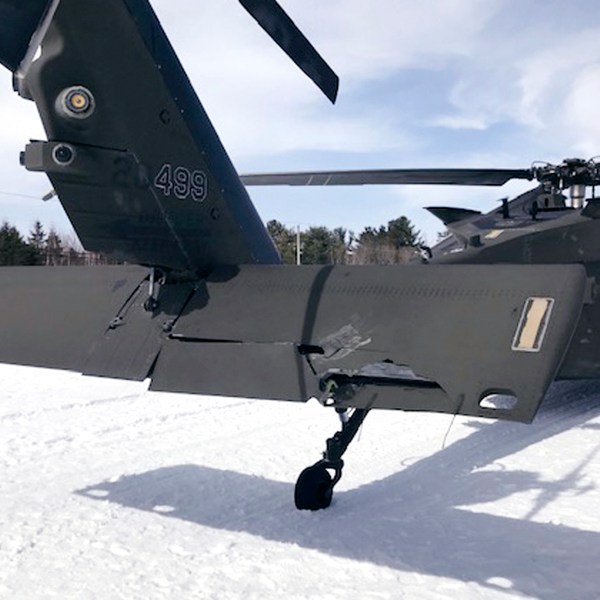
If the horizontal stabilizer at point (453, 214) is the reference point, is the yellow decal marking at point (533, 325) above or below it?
below

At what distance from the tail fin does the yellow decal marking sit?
2.08 meters

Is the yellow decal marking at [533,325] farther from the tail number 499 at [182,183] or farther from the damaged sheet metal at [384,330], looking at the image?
the tail number 499 at [182,183]

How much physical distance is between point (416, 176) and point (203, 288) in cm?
657

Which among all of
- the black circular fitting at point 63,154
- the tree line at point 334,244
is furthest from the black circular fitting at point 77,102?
the tree line at point 334,244

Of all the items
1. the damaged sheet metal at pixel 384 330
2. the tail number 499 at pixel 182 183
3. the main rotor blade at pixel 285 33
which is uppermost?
the main rotor blade at pixel 285 33

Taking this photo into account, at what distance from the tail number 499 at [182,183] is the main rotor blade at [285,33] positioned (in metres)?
1.18

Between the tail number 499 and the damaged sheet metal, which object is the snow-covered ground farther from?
the tail number 499

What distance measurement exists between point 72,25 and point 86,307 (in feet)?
5.83

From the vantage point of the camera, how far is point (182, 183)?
14.0 feet

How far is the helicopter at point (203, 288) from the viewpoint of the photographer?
3.02m

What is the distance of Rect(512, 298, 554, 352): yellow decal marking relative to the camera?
112 inches

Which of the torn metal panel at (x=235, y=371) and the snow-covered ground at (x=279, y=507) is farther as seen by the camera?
the snow-covered ground at (x=279, y=507)

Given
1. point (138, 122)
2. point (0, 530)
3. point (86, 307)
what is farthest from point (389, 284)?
point (0, 530)

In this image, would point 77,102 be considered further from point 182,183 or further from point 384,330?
point 384,330
